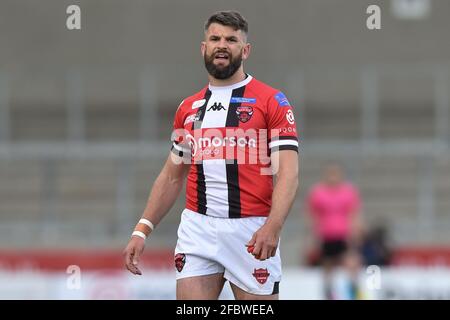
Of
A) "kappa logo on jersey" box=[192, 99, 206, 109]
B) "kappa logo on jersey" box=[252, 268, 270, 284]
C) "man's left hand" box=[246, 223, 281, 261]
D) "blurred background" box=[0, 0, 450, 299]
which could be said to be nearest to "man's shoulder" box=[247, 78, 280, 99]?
"kappa logo on jersey" box=[192, 99, 206, 109]

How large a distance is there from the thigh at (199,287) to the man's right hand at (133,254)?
0.25m

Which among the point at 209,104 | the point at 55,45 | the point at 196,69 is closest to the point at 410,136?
the point at 196,69

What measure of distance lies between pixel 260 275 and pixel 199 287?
32 cm

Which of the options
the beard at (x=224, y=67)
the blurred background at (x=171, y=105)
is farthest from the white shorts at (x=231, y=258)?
the blurred background at (x=171, y=105)

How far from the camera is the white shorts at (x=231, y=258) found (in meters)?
5.48

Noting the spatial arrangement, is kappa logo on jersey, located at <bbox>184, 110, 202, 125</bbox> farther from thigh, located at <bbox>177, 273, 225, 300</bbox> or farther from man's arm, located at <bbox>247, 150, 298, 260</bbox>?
thigh, located at <bbox>177, 273, 225, 300</bbox>

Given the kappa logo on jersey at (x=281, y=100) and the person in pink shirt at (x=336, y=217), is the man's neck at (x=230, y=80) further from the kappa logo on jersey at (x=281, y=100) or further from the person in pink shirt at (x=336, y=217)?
the person in pink shirt at (x=336, y=217)

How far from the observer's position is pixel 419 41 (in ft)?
62.0

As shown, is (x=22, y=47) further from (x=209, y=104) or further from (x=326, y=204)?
(x=209, y=104)

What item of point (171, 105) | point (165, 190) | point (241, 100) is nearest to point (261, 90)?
point (241, 100)

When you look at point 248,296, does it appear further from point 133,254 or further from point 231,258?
point 133,254

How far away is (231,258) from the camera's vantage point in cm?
551

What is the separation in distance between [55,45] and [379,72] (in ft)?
18.6

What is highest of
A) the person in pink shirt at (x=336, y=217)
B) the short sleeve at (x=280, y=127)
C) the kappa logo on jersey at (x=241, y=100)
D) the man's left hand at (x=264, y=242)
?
the kappa logo on jersey at (x=241, y=100)
